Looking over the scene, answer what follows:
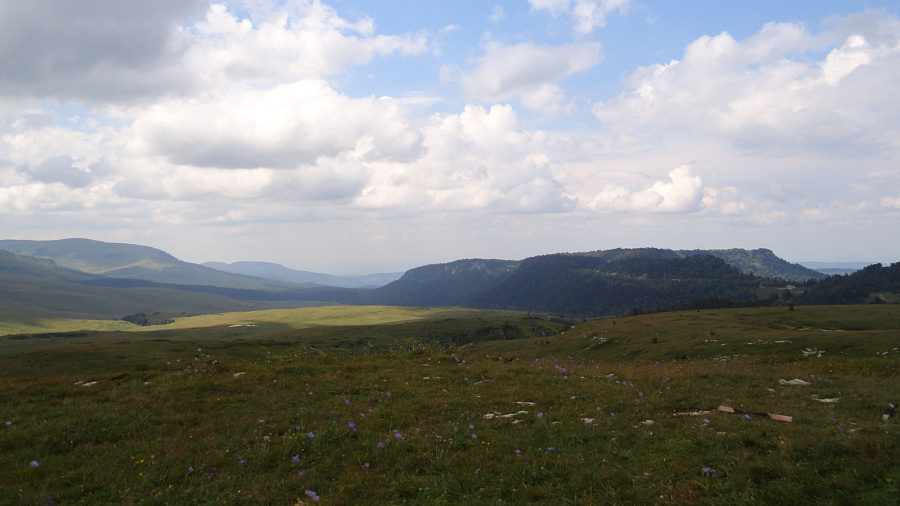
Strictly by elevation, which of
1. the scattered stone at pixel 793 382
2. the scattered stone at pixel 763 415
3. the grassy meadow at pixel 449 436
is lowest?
the scattered stone at pixel 793 382

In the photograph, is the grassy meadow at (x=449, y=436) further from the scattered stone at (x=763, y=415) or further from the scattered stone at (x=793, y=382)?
the scattered stone at (x=793, y=382)

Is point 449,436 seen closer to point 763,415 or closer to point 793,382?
point 763,415

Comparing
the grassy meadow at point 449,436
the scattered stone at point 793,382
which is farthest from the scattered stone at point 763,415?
the scattered stone at point 793,382

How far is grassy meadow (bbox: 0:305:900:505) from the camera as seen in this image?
8.45m

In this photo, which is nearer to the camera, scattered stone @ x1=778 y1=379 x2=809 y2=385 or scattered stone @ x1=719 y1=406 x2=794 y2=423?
scattered stone @ x1=719 y1=406 x2=794 y2=423

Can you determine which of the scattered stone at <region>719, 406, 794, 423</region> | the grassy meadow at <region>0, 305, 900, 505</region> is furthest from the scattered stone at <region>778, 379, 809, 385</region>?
the scattered stone at <region>719, 406, 794, 423</region>

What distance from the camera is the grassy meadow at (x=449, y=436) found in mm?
8453

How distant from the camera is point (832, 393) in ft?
49.4

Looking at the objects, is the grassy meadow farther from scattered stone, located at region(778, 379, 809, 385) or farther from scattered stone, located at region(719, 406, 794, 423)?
scattered stone, located at region(778, 379, 809, 385)

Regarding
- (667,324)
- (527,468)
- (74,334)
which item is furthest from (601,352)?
(74,334)

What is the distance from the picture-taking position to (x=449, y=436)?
11930mm

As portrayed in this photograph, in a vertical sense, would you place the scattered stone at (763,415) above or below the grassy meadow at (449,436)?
above

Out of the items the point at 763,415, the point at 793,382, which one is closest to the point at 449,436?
the point at 763,415

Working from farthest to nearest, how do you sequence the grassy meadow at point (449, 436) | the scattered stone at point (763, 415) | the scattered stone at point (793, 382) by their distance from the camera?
1. the scattered stone at point (793, 382)
2. the scattered stone at point (763, 415)
3. the grassy meadow at point (449, 436)
